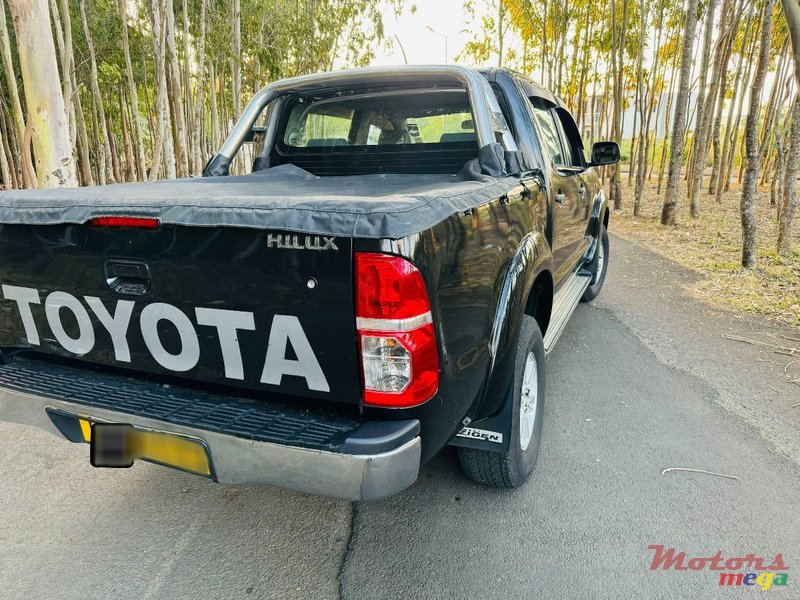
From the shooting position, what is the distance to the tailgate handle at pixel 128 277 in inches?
70.7

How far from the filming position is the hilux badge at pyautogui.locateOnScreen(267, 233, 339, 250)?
1514 mm

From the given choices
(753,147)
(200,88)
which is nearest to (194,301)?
(753,147)

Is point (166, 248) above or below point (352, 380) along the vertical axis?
above

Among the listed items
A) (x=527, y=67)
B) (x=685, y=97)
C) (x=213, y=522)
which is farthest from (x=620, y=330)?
(x=527, y=67)

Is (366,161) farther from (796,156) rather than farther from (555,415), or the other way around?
(796,156)

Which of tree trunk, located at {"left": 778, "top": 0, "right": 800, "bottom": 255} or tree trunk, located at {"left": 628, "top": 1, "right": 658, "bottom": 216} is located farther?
tree trunk, located at {"left": 628, "top": 1, "right": 658, "bottom": 216}

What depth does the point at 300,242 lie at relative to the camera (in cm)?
154

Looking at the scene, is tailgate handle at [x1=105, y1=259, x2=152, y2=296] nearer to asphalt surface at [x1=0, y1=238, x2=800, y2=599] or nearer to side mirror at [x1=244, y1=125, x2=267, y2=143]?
asphalt surface at [x1=0, y1=238, x2=800, y2=599]

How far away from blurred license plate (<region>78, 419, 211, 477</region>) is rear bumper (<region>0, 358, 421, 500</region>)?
0.04 meters

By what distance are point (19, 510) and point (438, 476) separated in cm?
193

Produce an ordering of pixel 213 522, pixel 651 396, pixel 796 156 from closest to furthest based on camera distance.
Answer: pixel 213 522
pixel 651 396
pixel 796 156

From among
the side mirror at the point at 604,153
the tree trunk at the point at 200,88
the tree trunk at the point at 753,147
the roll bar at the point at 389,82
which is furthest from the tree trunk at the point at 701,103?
the tree trunk at the point at 200,88

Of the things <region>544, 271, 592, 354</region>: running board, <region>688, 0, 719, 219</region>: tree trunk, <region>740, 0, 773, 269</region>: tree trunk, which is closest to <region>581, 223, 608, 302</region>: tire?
<region>544, 271, 592, 354</region>: running board

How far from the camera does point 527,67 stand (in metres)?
23.2
